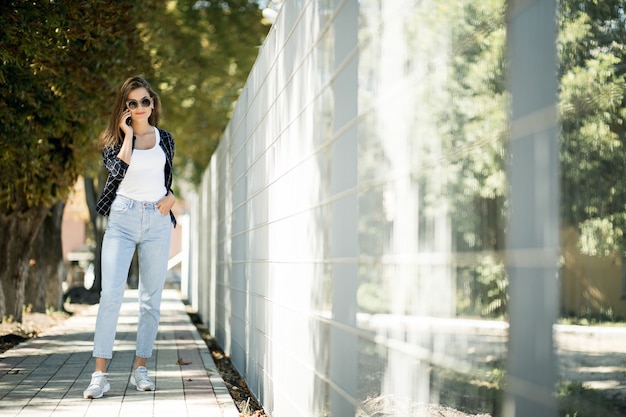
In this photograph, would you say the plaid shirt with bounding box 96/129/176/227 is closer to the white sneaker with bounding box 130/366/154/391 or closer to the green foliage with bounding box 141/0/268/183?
the white sneaker with bounding box 130/366/154/391

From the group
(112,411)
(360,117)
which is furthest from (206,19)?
(360,117)

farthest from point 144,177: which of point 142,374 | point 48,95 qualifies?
point 48,95

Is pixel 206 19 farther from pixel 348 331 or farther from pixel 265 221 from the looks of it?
pixel 348 331

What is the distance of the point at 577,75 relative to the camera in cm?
234

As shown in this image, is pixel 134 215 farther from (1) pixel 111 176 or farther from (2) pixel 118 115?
(2) pixel 118 115

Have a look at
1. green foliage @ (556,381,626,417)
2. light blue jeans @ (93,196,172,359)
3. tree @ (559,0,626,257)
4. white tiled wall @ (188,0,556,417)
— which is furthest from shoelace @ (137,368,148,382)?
tree @ (559,0,626,257)

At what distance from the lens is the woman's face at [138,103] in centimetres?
637

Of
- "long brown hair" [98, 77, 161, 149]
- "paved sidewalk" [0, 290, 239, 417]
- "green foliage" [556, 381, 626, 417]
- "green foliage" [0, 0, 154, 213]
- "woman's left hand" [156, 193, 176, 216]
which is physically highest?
"green foliage" [0, 0, 154, 213]

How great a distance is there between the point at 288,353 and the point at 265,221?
4.41 ft

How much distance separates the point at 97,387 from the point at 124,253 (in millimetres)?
862

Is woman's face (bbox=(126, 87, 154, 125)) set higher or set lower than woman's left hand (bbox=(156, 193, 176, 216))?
higher

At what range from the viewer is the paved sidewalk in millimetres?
5688

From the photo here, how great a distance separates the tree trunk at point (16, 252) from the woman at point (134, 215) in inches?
300

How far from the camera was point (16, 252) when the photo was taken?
552 inches
